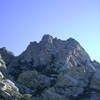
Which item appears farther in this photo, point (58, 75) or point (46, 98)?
point (58, 75)

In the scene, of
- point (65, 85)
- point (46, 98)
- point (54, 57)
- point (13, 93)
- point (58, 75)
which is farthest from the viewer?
point (54, 57)

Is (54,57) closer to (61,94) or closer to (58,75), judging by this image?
(58,75)

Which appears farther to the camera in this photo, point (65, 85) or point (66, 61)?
point (66, 61)

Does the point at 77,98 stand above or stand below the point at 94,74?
below

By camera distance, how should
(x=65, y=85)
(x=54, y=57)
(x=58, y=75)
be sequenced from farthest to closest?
1. (x=54, y=57)
2. (x=58, y=75)
3. (x=65, y=85)

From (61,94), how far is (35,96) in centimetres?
1216

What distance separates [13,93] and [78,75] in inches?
2187

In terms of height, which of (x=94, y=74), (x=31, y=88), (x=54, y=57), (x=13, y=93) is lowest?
(x=13, y=93)

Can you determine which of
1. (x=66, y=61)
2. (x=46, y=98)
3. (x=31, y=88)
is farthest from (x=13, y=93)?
(x=66, y=61)

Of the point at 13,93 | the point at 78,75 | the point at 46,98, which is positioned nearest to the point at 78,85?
the point at 78,75

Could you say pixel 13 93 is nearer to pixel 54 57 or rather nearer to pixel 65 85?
pixel 65 85

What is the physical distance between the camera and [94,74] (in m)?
179

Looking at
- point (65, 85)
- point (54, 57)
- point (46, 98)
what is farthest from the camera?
point (54, 57)

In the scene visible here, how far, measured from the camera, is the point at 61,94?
161000 millimetres
